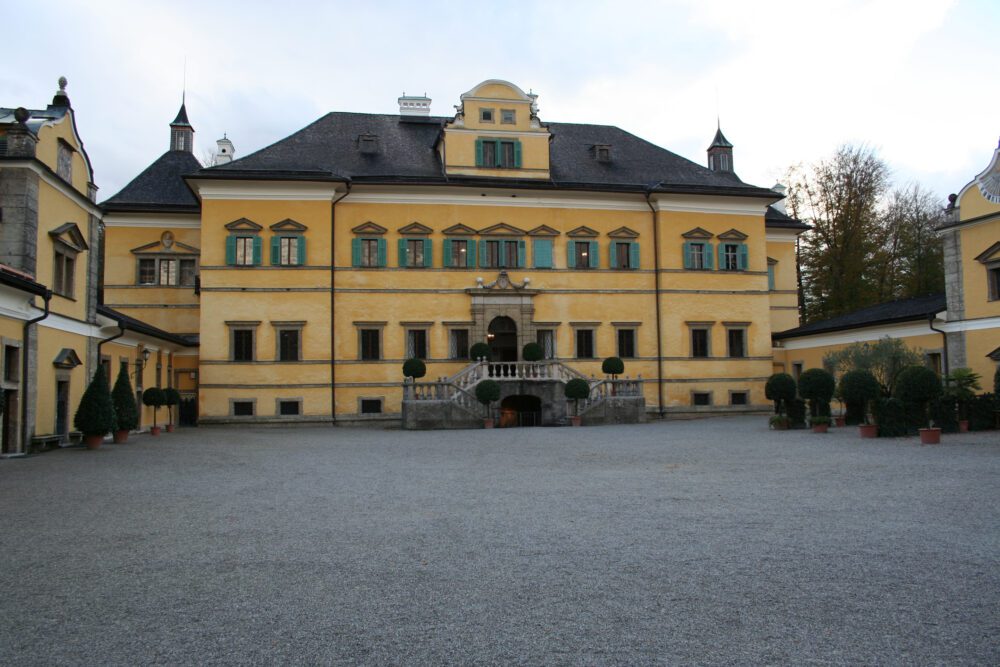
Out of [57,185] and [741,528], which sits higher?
[57,185]

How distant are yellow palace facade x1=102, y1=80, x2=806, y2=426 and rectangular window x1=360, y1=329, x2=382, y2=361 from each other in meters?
0.10

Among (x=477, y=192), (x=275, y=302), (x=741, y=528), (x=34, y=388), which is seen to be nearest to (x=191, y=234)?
(x=275, y=302)

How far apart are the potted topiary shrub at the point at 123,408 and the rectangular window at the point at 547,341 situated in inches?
733

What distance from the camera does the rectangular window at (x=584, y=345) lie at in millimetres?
37969

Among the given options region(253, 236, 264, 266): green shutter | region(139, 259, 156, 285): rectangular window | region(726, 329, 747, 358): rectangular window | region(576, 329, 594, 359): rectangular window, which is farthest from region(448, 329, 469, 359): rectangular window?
region(139, 259, 156, 285): rectangular window

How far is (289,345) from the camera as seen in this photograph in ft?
116

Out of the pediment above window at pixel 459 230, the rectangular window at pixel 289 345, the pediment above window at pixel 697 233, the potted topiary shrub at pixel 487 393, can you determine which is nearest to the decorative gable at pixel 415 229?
the pediment above window at pixel 459 230

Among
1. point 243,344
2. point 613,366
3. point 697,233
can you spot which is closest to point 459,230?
point 613,366

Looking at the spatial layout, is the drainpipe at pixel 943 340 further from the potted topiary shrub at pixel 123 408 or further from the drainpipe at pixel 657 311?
the potted topiary shrub at pixel 123 408

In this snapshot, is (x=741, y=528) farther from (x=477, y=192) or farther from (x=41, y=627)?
(x=477, y=192)

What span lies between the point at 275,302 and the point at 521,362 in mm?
11150

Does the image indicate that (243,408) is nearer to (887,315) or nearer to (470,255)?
(470,255)

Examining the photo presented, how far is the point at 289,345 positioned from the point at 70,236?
13.2 meters

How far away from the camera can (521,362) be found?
111 feet
